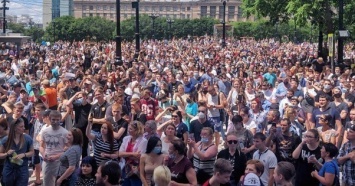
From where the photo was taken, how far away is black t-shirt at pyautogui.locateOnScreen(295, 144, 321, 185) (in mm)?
8117

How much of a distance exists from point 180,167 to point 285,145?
7.12 feet

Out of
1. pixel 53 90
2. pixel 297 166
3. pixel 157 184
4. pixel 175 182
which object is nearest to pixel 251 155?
pixel 297 166

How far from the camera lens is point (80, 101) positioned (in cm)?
1221

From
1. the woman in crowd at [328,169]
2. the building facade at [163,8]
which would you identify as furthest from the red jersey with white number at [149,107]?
the building facade at [163,8]

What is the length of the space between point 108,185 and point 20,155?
2.88m

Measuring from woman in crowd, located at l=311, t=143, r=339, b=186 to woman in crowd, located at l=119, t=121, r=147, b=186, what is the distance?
2.31 m

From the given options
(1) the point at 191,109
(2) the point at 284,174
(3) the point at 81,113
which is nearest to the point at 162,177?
(2) the point at 284,174

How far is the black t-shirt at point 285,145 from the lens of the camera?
8.87 metres

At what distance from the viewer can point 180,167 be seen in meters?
7.34

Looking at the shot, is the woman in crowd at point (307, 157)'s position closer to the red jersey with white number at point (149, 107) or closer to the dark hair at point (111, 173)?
the dark hair at point (111, 173)

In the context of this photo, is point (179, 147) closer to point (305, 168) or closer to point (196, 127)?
point (305, 168)

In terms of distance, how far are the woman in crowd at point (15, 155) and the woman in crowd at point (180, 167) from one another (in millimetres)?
2457

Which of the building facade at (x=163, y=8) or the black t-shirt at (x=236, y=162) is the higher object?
the building facade at (x=163, y=8)

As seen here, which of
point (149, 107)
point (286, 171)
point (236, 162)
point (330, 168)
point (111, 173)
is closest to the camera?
point (111, 173)
